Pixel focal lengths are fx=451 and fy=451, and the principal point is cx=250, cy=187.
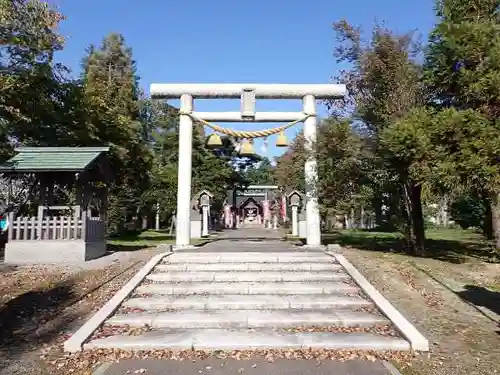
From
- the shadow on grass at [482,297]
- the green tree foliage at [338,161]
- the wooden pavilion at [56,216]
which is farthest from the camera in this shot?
the green tree foliage at [338,161]

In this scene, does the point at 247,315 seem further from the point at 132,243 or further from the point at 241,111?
the point at 132,243

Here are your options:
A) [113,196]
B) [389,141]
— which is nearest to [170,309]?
[389,141]

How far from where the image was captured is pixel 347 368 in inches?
213

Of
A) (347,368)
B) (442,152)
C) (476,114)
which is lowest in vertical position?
(347,368)

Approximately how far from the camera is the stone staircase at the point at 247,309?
619cm

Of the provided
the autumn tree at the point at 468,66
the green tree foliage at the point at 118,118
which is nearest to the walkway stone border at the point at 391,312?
the autumn tree at the point at 468,66

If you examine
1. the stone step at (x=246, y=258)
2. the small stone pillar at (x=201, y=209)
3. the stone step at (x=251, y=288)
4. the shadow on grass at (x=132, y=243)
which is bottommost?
the stone step at (x=251, y=288)

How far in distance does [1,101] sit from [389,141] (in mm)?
12714

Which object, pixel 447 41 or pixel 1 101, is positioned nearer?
pixel 447 41

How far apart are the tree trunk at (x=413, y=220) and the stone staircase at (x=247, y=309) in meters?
5.12

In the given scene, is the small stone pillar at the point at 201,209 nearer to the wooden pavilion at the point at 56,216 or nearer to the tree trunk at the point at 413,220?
the wooden pavilion at the point at 56,216

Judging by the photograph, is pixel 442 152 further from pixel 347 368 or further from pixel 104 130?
pixel 104 130

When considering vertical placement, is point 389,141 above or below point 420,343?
above

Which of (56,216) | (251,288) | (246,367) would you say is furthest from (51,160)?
(246,367)
